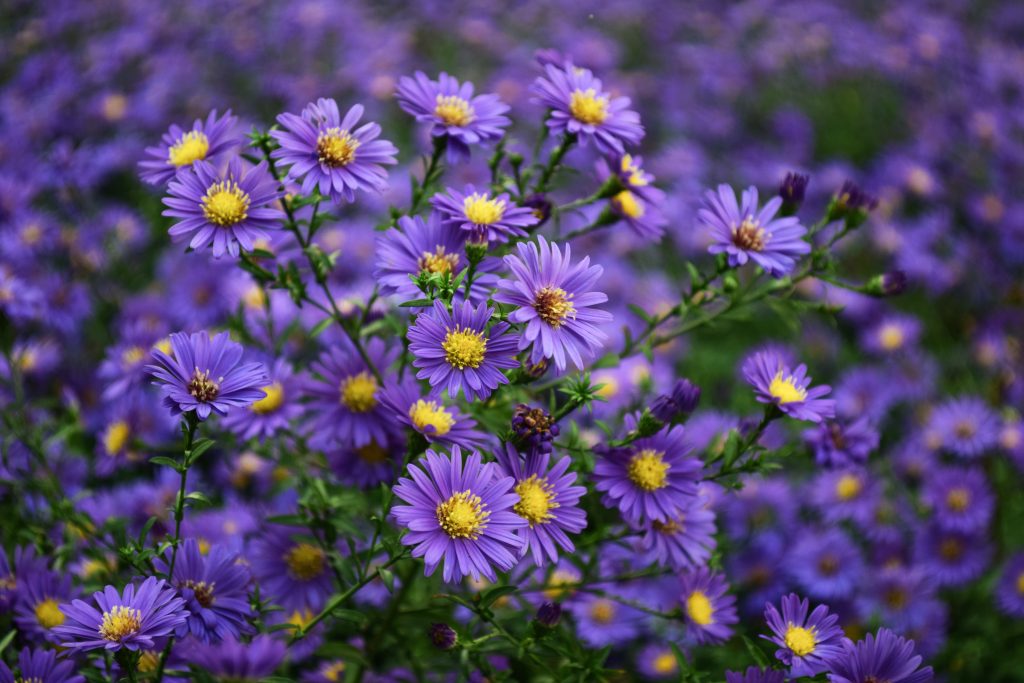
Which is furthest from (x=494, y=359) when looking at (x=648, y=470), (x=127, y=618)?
(x=127, y=618)

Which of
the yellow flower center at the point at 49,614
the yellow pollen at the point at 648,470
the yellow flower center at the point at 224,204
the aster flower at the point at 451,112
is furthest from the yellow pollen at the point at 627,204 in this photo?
the yellow flower center at the point at 49,614

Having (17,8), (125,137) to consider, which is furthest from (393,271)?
(17,8)

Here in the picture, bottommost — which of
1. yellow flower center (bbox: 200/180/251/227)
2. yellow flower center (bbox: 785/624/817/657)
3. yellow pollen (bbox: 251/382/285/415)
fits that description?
yellow flower center (bbox: 785/624/817/657)

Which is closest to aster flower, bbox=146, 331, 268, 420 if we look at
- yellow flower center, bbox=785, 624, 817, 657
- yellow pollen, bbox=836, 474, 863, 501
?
yellow flower center, bbox=785, 624, 817, 657

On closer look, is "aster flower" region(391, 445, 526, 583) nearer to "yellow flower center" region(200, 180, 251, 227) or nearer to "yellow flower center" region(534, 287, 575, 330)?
"yellow flower center" region(534, 287, 575, 330)

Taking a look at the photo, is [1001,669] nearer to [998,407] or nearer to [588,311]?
[998,407]

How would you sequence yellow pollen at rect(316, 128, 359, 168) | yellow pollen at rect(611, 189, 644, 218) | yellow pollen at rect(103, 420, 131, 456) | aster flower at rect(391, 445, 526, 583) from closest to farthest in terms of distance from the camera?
1. aster flower at rect(391, 445, 526, 583)
2. yellow pollen at rect(316, 128, 359, 168)
3. yellow pollen at rect(611, 189, 644, 218)
4. yellow pollen at rect(103, 420, 131, 456)

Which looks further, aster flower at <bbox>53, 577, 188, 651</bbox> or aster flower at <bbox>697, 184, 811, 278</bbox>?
aster flower at <bbox>697, 184, 811, 278</bbox>
